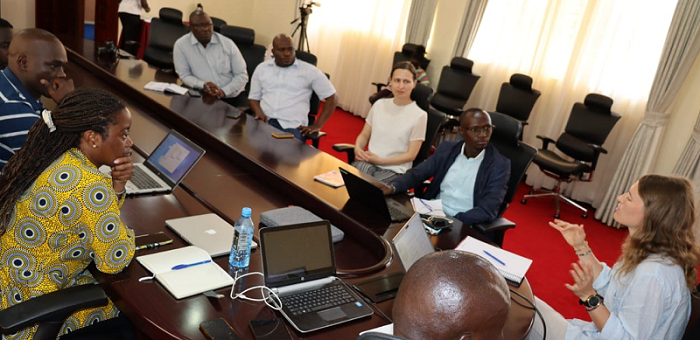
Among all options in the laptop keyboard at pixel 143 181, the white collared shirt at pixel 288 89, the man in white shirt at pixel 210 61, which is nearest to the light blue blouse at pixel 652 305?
the laptop keyboard at pixel 143 181

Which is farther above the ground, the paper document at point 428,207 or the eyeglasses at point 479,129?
the eyeglasses at point 479,129

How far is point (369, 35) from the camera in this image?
7859mm

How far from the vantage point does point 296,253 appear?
6.13 feet

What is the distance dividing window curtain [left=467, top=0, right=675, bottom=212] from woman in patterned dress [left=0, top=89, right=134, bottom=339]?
4.91m

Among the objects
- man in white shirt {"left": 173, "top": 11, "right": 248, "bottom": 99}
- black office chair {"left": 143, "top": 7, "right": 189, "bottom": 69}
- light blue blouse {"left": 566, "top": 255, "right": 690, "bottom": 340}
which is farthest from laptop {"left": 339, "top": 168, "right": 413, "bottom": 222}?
black office chair {"left": 143, "top": 7, "right": 189, "bottom": 69}

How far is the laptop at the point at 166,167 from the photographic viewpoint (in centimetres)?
253

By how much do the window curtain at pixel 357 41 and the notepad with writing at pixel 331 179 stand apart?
474 centimetres

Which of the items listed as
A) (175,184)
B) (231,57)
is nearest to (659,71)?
(231,57)

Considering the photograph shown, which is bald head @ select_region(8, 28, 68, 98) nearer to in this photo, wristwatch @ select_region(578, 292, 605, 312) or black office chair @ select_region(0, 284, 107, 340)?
black office chair @ select_region(0, 284, 107, 340)

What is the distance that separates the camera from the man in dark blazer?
3.05 metres

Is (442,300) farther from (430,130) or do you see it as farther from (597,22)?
(597,22)

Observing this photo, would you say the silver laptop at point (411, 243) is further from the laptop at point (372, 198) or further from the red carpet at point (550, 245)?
the red carpet at point (550, 245)

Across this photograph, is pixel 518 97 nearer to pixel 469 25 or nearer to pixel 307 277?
pixel 469 25

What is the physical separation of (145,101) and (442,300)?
11.7ft
